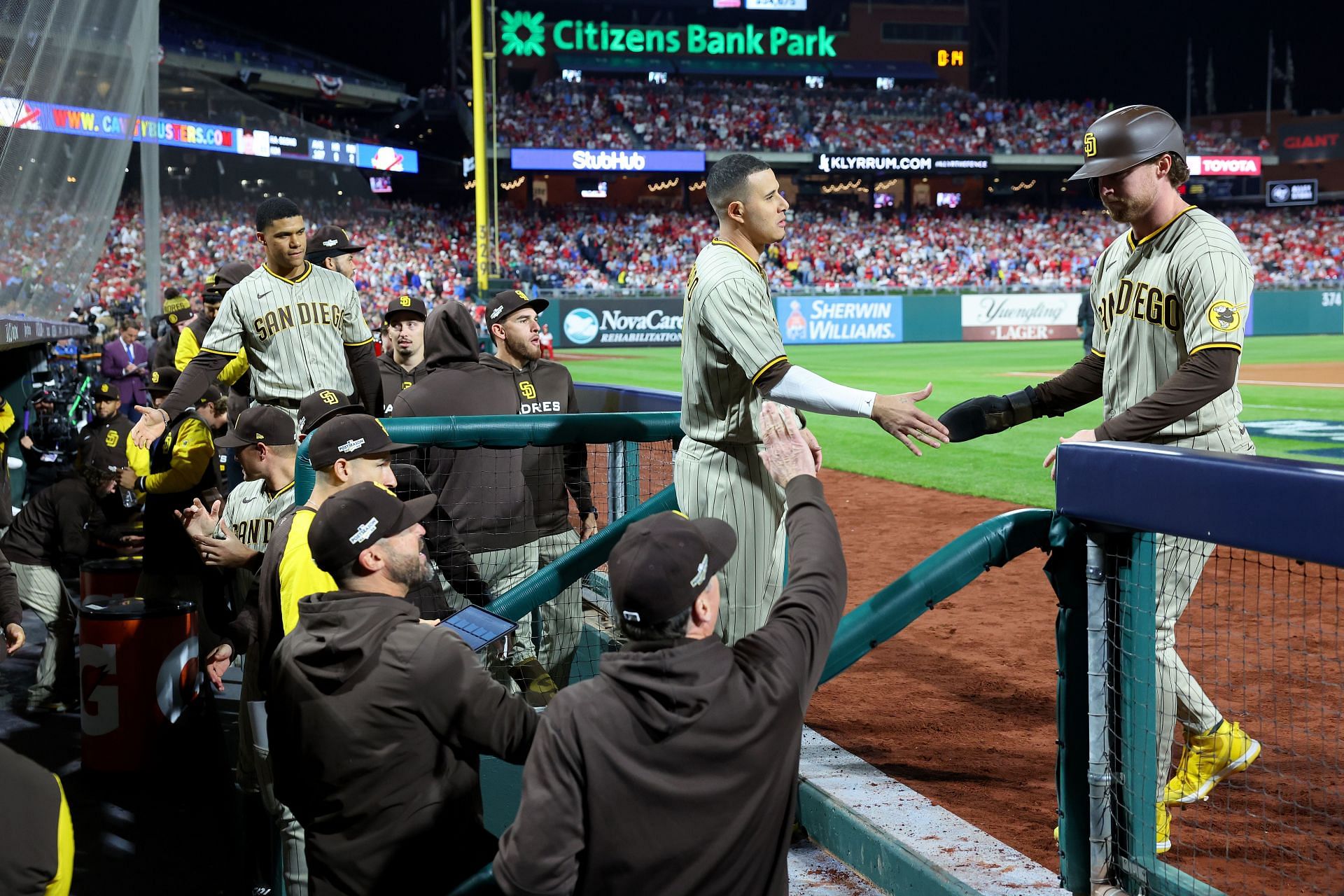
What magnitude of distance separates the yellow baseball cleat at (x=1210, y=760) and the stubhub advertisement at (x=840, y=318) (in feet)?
105

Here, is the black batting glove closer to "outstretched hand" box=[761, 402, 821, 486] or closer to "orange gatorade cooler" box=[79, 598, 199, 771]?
"outstretched hand" box=[761, 402, 821, 486]

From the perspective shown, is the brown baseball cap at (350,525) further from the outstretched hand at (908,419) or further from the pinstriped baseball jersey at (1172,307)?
the pinstriped baseball jersey at (1172,307)

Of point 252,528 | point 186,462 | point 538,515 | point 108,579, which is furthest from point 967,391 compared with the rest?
point 252,528

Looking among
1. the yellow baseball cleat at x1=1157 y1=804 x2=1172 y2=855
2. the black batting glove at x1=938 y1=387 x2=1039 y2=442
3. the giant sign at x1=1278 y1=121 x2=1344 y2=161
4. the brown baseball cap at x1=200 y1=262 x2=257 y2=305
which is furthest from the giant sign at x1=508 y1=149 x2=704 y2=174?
the yellow baseball cleat at x1=1157 y1=804 x2=1172 y2=855

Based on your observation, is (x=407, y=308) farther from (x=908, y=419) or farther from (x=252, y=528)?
(x=908, y=419)

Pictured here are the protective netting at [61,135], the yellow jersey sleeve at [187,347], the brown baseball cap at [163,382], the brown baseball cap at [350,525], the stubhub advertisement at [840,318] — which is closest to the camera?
the brown baseball cap at [350,525]

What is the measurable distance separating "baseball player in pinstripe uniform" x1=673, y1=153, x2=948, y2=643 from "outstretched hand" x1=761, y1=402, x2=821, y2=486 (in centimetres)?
48

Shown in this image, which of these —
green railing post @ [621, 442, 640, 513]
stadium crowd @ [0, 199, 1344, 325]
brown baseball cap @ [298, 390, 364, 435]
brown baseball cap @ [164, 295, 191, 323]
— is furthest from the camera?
stadium crowd @ [0, 199, 1344, 325]

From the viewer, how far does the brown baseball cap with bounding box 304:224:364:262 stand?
7.12 metres

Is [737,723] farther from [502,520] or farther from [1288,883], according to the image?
[502,520]

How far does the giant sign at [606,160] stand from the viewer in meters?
45.9

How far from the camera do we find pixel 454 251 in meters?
48.4

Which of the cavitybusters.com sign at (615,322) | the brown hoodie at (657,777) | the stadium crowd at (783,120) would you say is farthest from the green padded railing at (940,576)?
the stadium crowd at (783,120)

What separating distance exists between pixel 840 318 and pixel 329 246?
29.8 metres
